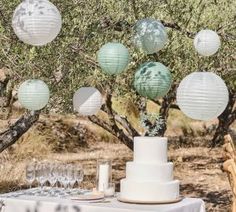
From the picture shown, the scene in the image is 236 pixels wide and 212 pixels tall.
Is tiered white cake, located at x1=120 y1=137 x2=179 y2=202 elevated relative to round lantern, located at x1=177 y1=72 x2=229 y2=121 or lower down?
lower down

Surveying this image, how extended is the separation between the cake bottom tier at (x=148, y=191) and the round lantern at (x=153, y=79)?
74.7 inches

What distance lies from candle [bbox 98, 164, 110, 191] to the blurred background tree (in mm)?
2640

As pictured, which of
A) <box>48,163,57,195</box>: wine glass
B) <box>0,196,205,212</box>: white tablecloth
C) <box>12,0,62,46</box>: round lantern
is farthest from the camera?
<box>12,0,62,46</box>: round lantern

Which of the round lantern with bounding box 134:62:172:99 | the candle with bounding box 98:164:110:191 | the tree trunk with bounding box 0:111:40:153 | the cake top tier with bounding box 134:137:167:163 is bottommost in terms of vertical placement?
the candle with bounding box 98:164:110:191

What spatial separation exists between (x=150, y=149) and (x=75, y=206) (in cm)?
93

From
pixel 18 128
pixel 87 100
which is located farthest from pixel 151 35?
pixel 18 128

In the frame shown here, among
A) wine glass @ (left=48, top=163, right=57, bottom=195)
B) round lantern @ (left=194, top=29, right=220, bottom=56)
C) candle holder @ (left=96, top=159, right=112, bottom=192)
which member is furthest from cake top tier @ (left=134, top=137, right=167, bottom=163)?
round lantern @ (left=194, top=29, right=220, bottom=56)

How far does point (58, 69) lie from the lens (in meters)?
9.31

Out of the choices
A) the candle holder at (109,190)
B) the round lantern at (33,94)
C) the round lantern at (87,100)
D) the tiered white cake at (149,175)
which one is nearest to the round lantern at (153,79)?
the round lantern at (87,100)

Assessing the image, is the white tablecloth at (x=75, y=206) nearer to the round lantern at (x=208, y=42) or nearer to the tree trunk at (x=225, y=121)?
the round lantern at (x=208, y=42)

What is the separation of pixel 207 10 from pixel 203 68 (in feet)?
4.00

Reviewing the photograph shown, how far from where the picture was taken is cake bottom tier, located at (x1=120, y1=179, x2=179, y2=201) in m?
6.20

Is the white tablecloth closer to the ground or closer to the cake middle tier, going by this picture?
the cake middle tier

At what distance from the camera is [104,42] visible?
1000 cm
